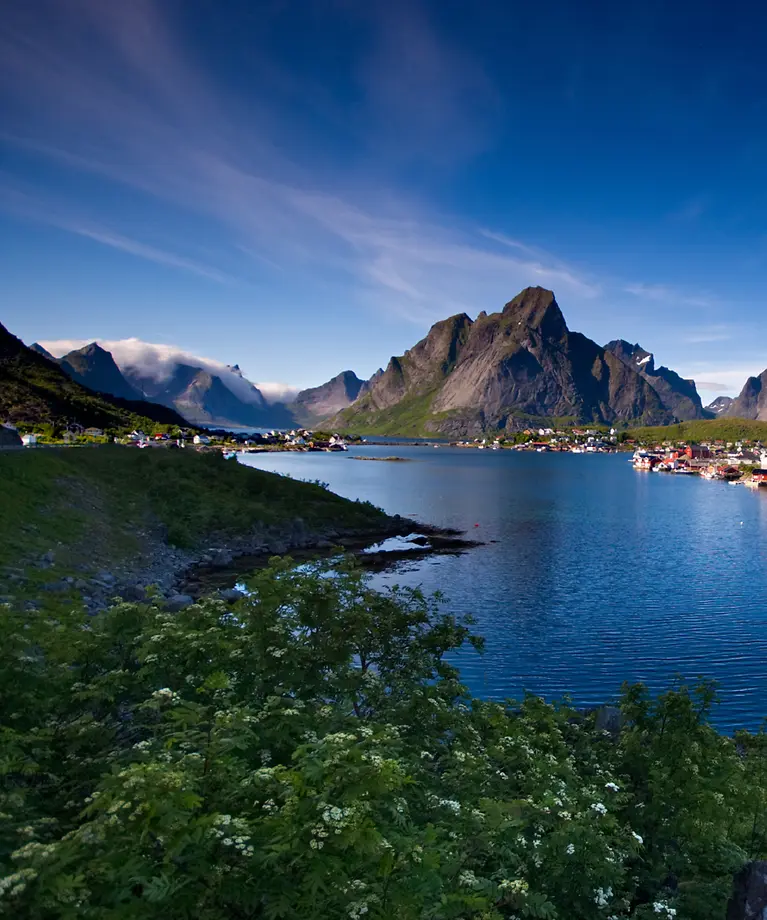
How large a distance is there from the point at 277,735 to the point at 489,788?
6360mm

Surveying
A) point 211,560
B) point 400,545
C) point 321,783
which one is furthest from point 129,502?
point 321,783

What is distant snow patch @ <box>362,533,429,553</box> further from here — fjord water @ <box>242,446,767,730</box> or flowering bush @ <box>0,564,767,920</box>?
flowering bush @ <box>0,564,767,920</box>

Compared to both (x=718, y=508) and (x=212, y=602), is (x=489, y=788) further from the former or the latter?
(x=718, y=508)

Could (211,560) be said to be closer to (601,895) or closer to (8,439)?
(8,439)

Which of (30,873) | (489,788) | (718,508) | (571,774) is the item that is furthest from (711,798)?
(718,508)

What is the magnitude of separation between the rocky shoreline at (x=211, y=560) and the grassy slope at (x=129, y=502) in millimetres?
1673

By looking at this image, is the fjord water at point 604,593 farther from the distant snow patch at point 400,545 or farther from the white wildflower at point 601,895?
the white wildflower at point 601,895

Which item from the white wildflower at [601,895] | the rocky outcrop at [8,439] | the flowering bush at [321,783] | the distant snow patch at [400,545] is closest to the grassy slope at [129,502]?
the rocky outcrop at [8,439]

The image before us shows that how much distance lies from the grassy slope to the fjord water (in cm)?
2209

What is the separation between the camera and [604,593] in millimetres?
53688

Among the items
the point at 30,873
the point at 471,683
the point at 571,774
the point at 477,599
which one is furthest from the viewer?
the point at 477,599

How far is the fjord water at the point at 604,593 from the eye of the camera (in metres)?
34.2

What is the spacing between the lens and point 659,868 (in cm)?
1459

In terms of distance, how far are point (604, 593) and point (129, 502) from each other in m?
53.9
